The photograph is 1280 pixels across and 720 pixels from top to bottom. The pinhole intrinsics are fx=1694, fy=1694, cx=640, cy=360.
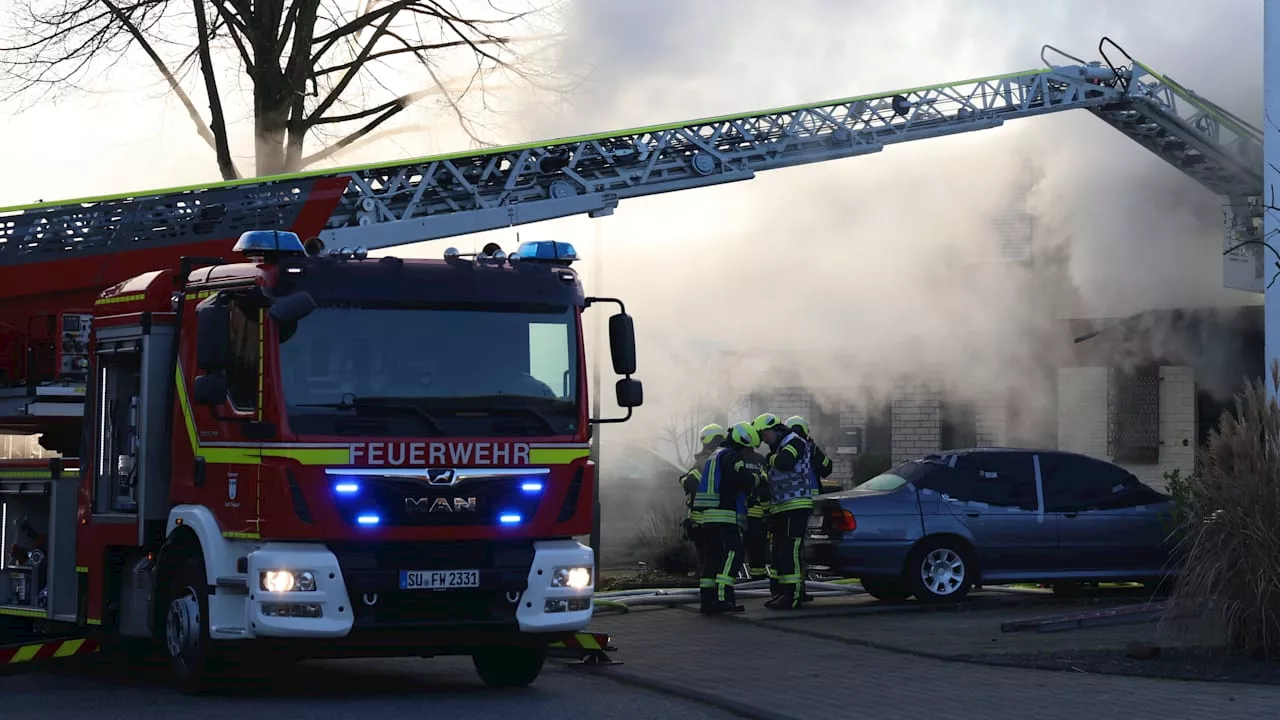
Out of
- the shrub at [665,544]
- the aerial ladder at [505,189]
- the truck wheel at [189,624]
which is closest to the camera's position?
the truck wheel at [189,624]

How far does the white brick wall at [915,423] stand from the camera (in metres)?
26.0

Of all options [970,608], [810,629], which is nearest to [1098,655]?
[810,629]

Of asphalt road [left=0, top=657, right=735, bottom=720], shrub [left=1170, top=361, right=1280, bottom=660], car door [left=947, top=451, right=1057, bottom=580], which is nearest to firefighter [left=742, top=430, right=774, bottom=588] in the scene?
car door [left=947, top=451, right=1057, bottom=580]

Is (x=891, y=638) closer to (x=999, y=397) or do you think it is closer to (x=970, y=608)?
(x=970, y=608)

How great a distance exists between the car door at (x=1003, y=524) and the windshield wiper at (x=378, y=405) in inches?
260

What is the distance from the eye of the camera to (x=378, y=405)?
9219 millimetres

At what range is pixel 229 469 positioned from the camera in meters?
9.27

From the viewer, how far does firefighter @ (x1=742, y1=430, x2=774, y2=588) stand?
14.7 m

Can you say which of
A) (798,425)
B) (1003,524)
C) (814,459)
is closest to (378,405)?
(814,459)

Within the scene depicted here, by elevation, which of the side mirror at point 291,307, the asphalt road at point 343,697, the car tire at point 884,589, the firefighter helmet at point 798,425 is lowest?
the asphalt road at point 343,697

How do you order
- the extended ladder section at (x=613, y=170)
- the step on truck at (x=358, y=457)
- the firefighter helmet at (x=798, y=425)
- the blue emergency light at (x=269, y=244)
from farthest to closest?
the firefighter helmet at (x=798, y=425) → the extended ladder section at (x=613, y=170) → the blue emergency light at (x=269, y=244) → the step on truck at (x=358, y=457)

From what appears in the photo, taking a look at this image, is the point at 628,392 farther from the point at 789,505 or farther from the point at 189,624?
the point at 789,505

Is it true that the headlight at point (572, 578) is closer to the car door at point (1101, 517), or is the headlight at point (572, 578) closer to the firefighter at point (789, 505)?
the firefighter at point (789, 505)

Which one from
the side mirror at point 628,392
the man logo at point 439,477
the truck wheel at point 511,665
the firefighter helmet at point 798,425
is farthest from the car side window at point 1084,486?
the man logo at point 439,477
